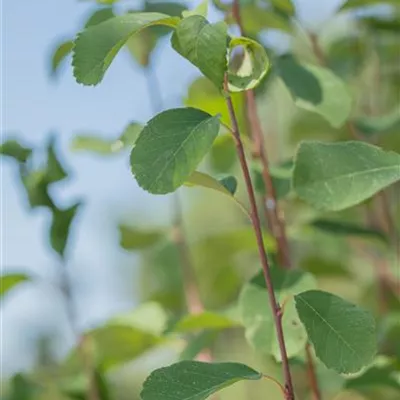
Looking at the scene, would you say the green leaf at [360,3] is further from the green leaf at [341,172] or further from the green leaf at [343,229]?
the green leaf at [341,172]

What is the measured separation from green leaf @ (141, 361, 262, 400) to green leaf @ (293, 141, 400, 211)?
18cm

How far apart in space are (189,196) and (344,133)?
6.36ft

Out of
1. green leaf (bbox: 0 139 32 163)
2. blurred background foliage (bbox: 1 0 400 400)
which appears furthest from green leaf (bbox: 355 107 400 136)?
green leaf (bbox: 0 139 32 163)

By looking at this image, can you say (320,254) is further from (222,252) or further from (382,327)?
(382,327)

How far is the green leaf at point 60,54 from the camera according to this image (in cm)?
99

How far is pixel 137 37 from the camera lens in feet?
3.83

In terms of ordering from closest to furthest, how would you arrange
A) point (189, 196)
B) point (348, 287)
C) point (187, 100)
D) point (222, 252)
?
1. point (187, 100)
2. point (222, 252)
3. point (348, 287)
4. point (189, 196)

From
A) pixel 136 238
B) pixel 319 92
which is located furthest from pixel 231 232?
pixel 319 92

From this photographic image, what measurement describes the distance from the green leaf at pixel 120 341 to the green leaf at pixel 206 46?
0.54 meters

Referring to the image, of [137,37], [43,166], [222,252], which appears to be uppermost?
[137,37]

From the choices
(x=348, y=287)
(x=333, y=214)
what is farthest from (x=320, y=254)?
(x=348, y=287)

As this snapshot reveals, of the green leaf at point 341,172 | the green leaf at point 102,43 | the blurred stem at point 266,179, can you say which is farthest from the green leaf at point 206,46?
the blurred stem at point 266,179

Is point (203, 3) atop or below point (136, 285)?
atop

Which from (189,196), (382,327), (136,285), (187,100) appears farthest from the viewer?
(189,196)
